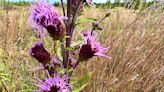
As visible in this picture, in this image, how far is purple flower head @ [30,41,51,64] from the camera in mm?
1471

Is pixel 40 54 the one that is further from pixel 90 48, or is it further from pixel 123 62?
pixel 123 62

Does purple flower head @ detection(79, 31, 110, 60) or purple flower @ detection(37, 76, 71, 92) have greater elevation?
purple flower head @ detection(79, 31, 110, 60)

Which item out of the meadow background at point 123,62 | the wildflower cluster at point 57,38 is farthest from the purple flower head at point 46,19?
the meadow background at point 123,62

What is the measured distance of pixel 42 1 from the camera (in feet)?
4.80

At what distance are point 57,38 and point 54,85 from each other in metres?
0.17

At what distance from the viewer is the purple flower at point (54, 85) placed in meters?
1.38

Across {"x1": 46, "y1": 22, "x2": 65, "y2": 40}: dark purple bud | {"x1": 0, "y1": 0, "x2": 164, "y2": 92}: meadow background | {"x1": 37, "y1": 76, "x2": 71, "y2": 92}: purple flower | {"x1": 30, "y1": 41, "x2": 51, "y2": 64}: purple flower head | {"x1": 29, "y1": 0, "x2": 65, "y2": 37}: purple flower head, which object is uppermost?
{"x1": 29, "y1": 0, "x2": 65, "y2": 37}: purple flower head

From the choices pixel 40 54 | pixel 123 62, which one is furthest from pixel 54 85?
pixel 123 62

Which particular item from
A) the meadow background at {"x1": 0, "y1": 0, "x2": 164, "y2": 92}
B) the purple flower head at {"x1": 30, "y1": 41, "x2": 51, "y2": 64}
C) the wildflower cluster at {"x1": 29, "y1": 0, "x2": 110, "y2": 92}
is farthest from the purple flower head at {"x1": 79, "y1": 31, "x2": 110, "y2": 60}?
the meadow background at {"x1": 0, "y1": 0, "x2": 164, "y2": 92}

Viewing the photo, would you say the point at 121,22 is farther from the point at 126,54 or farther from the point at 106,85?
the point at 106,85

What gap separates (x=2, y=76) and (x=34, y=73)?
86 cm

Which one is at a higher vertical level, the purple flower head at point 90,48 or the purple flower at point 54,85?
the purple flower head at point 90,48

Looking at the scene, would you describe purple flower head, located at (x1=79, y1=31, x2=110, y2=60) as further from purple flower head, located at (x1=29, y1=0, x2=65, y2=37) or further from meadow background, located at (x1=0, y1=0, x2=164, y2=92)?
meadow background, located at (x1=0, y1=0, x2=164, y2=92)

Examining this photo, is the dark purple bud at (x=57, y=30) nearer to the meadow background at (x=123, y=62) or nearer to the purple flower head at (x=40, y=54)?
the purple flower head at (x=40, y=54)
